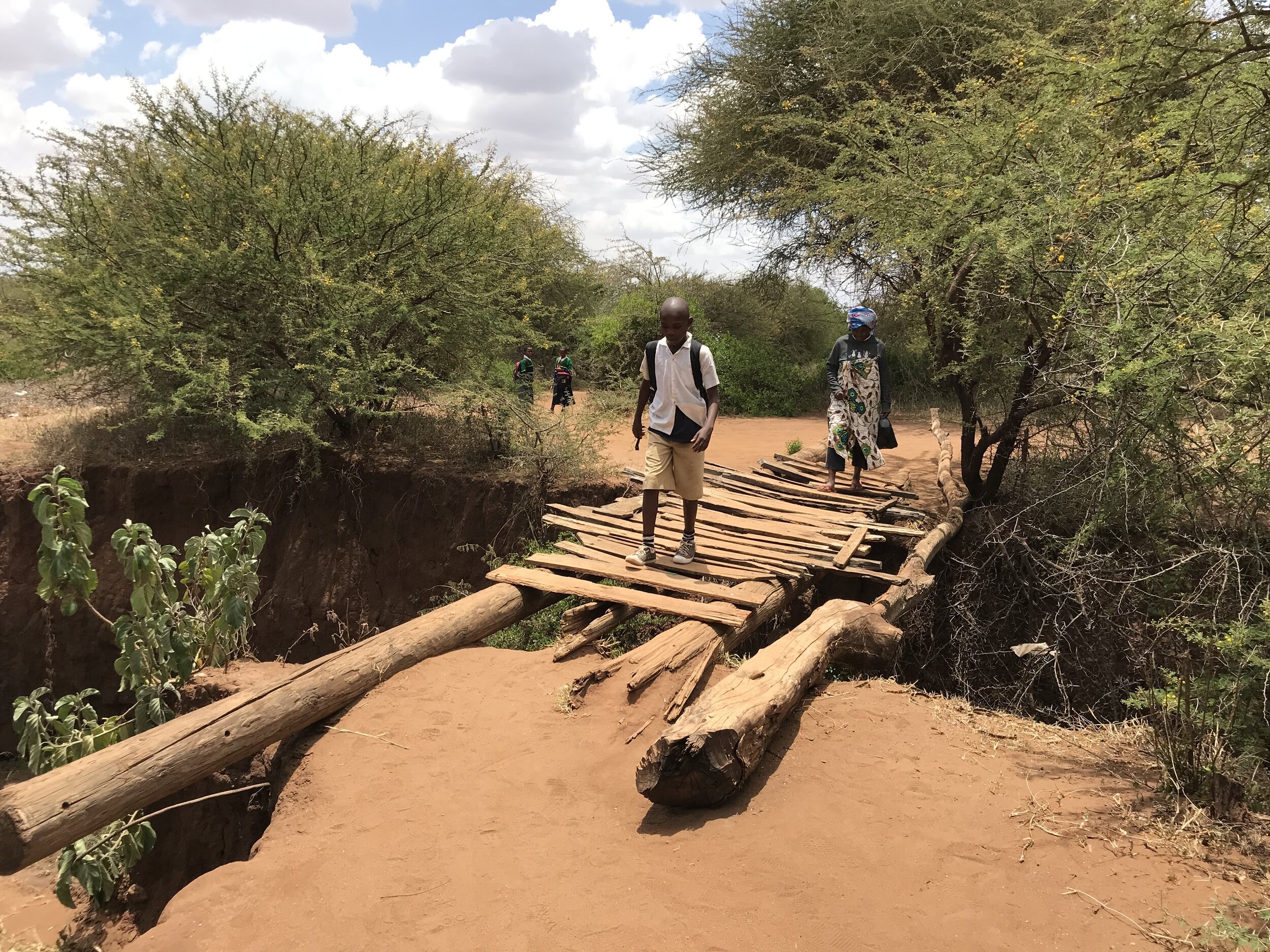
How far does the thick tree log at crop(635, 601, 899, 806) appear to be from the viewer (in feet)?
10.4

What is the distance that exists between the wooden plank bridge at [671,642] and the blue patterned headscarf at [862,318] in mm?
1669

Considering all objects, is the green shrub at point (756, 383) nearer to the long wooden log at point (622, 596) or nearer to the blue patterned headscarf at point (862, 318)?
the blue patterned headscarf at point (862, 318)

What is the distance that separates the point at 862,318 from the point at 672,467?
250 cm

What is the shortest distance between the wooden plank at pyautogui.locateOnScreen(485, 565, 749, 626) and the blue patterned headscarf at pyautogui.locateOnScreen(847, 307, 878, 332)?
3.01 m

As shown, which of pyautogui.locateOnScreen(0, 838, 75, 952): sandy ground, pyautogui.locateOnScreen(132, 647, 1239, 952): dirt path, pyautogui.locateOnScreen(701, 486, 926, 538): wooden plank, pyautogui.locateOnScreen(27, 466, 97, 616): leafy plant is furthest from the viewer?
pyautogui.locateOnScreen(701, 486, 926, 538): wooden plank

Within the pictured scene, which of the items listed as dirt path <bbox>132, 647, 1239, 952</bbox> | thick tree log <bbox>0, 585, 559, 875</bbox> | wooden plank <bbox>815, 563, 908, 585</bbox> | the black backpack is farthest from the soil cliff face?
dirt path <bbox>132, 647, 1239, 952</bbox>

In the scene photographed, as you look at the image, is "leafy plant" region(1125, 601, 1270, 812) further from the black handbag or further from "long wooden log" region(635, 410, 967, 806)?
the black handbag

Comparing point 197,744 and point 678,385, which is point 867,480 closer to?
point 678,385

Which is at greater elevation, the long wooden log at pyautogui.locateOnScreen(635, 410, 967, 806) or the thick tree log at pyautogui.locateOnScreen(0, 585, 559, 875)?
the long wooden log at pyautogui.locateOnScreen(635, 410, 967, 806)

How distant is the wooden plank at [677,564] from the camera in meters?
5.45

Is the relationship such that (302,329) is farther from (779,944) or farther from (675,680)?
(779,944)

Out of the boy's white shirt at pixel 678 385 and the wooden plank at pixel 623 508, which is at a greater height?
the boy's white shirt at pixel 678 385

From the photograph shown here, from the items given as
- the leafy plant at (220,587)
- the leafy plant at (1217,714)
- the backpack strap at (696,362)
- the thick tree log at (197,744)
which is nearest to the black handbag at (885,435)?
the backpack strap at (696,362)

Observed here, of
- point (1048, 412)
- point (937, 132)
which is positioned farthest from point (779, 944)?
point (937, 132)
